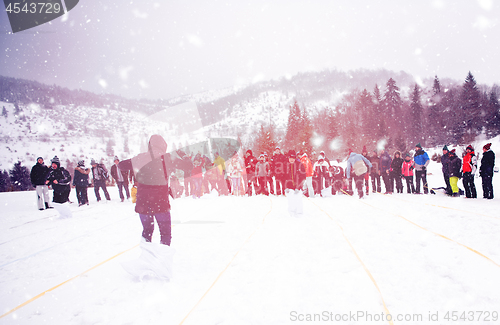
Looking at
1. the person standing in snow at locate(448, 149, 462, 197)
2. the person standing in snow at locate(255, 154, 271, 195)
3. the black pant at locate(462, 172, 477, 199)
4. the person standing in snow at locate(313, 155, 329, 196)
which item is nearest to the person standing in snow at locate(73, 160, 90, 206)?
the person standing in snow at locate(255, 154, 271, 195)

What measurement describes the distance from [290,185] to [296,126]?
47.1m

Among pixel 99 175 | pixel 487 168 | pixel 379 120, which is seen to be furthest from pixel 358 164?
pixel 379 120

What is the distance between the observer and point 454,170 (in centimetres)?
877

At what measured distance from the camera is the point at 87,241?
5.36 meters

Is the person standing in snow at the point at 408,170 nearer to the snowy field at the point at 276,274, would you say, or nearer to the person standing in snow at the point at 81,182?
the snowy field at the point at 276,274

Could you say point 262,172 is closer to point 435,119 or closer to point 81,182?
point 81,182

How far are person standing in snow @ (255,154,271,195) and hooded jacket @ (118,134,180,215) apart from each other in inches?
314

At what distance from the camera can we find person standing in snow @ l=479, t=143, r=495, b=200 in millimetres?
7566

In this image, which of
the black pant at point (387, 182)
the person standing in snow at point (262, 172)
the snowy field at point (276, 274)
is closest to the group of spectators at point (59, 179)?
the snowy field at point (276, 274)

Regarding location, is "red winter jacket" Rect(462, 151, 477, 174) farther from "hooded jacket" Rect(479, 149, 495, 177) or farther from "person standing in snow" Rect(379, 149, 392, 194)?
"person standing in snow" Rect(379, 149, 392, 194)

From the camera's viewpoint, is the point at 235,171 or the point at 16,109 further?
the point at 16,109

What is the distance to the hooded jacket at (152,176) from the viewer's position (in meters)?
3.63

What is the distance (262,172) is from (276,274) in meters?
8.39

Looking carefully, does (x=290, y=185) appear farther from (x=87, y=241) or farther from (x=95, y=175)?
(x=95, y=175)
